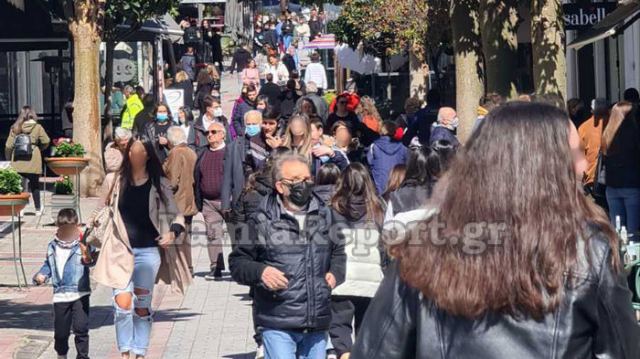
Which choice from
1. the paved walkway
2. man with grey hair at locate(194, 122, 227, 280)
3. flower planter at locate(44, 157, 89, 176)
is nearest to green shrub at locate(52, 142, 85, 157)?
flower planter at locate(44, 157, 89, 176)

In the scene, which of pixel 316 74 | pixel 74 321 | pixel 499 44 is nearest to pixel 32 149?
pixel 499 44

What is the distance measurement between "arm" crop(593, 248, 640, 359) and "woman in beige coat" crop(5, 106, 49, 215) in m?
17.1

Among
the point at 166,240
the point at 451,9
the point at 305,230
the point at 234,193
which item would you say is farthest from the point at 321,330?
the point at 451,9

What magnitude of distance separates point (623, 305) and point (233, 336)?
807 centimetres

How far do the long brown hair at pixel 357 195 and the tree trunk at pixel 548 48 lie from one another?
20.2ft

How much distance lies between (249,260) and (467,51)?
36.0 ft

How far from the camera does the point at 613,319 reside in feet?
9.84

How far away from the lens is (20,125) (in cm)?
1983

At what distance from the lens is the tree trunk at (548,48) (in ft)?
46.1

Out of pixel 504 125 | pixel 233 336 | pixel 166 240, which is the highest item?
pixel 504 125

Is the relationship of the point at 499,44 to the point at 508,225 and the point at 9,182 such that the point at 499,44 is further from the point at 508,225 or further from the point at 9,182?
the point at 508,225

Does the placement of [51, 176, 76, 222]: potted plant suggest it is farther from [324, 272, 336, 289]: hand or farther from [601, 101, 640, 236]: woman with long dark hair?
[324, 272, 336, 289]: hand

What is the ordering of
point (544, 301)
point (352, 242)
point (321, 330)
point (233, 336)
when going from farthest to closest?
point (233, 336)
point (352, 242)
point (321, 330)
point (544, 301)

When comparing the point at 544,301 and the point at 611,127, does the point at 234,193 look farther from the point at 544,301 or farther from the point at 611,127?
the point at 544,301
